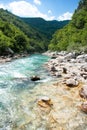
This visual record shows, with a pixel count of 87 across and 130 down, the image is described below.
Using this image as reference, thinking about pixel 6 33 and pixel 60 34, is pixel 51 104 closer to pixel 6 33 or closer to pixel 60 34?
pixel 6 33

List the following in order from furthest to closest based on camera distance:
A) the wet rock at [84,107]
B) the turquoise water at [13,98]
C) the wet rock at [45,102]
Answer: the wet rock at [45,102], the wet rock at [84,107], the turquoise water at [13,98]

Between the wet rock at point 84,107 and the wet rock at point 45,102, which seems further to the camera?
the wet rock at point 45,102

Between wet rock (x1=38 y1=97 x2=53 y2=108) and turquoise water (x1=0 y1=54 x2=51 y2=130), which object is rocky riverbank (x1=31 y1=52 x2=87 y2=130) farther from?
turquoise water (x1=0 y1=54 x2=51 y2=130)

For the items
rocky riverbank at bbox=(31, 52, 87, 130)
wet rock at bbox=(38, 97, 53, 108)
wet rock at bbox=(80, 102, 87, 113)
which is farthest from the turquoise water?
wet rock at bbox=(80, 102, 87, 113)

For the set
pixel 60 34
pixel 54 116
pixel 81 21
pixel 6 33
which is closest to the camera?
pixel 54 116

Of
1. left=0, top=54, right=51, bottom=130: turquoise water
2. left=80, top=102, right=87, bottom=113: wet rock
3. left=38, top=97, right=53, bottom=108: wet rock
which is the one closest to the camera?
left=0, top=54, right=51, bottom=130: turquoise water

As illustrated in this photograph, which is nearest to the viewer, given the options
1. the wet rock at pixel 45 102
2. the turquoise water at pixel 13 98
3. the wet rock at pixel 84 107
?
the turquoise water at pixel 13 98

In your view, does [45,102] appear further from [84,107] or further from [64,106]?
[84,107]

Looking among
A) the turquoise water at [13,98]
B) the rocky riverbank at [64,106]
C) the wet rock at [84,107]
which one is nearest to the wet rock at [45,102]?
the rocky riverbank at [64,106]

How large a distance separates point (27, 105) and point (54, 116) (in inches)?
140

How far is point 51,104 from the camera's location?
74.0ft

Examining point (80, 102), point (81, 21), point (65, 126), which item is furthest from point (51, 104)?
point (81, 21)

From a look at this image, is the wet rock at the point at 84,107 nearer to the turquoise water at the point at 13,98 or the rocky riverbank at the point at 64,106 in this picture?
the rocky riverbank at the point at 64,106

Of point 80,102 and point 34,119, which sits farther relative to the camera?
point 80,102
